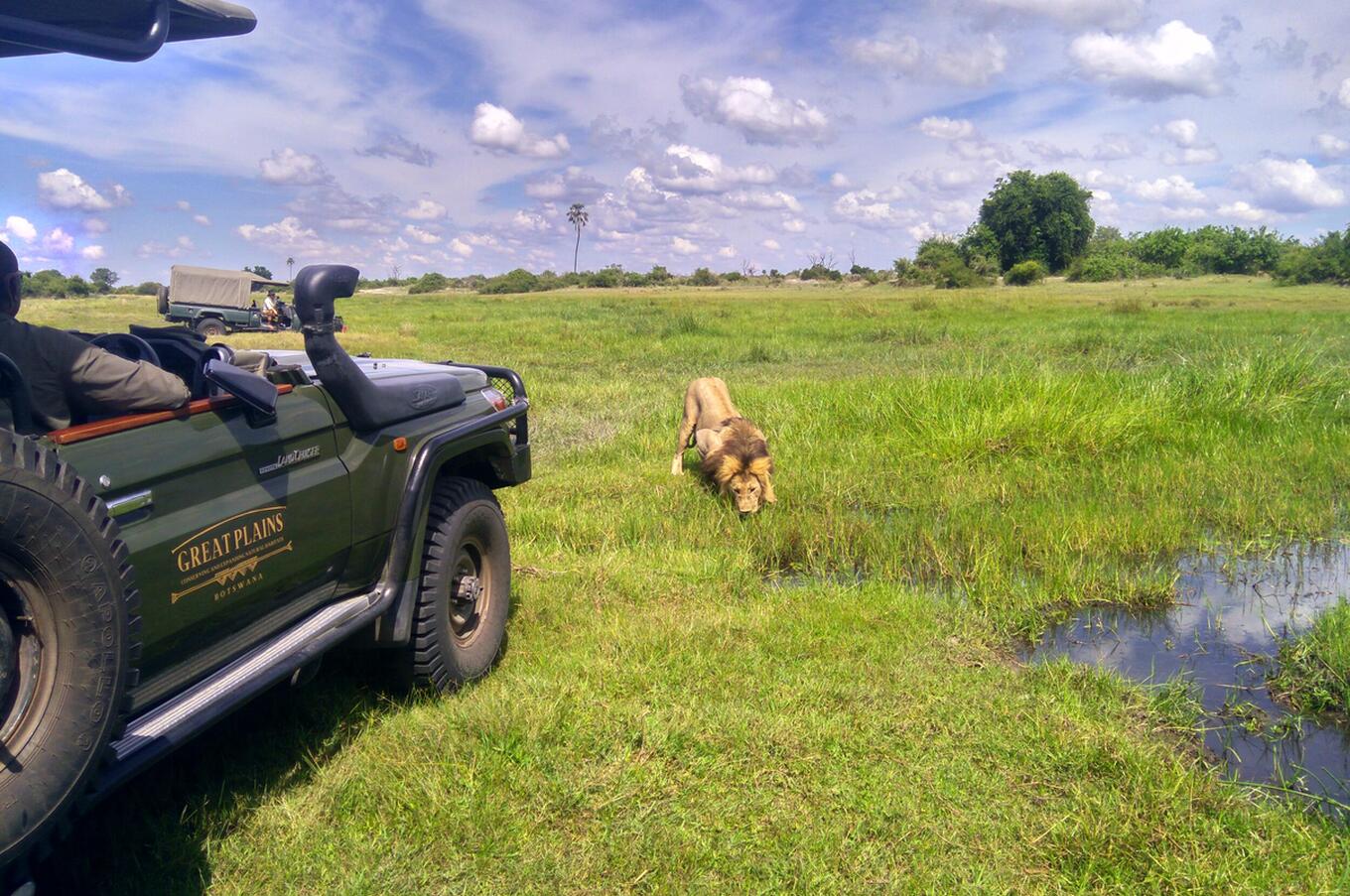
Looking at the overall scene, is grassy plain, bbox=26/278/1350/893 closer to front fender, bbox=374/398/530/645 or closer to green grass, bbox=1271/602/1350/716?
front fender, bbox=374/398/530/645

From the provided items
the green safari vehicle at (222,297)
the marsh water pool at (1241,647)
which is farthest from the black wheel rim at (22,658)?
the green safari vehicle at (222,297)

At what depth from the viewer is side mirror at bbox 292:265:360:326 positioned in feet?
10.7

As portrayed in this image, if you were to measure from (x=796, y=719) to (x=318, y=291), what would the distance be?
8.41ft

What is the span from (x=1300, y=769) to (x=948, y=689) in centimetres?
146

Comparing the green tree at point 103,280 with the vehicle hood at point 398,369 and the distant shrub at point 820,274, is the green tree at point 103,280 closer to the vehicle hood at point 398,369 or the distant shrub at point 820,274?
the vehicle hood at point 398,369

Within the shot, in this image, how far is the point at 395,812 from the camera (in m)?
3.30

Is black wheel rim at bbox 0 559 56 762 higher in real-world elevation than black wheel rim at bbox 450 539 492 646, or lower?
higher

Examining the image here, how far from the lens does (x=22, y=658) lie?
7.04ft

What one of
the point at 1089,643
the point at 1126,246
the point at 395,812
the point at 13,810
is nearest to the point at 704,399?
the point at 1089,643

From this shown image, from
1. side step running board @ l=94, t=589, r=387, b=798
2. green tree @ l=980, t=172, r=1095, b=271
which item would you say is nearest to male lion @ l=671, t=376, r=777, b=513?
side step running board @ l=94, t=589, r=387, b=798

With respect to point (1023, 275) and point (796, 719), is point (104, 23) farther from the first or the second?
point (1023, 275)

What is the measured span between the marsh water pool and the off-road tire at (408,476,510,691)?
2887mm

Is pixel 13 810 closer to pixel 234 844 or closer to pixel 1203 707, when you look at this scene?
pixel 234 844

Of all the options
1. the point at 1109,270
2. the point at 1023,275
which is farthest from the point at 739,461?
the point at 1109,270
